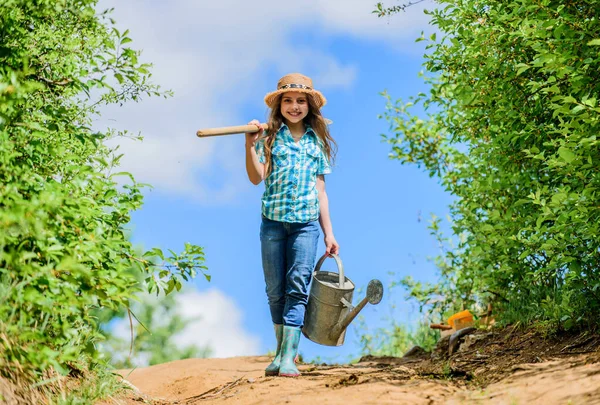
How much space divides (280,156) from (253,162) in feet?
0.82

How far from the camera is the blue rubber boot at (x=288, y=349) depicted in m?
5.07

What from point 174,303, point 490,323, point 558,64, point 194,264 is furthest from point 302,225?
point 174,303

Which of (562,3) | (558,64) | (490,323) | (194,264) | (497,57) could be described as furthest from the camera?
(490,323)

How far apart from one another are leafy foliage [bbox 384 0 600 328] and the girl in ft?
4.99

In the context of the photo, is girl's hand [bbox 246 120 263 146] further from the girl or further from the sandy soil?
the sandy soil

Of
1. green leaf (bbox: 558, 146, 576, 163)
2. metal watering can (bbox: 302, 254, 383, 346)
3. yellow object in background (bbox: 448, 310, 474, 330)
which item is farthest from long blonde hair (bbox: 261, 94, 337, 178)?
yellow object in background (bbox: 448, 310, 474, 330)

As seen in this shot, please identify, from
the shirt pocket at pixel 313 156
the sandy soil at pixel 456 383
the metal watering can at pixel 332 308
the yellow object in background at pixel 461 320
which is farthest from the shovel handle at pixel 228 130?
the yellow object in background at pixel 461 320

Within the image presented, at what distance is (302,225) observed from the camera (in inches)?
200

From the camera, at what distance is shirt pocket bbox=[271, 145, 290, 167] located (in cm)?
518

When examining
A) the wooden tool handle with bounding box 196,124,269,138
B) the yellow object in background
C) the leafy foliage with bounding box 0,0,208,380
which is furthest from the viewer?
the yellow object in background

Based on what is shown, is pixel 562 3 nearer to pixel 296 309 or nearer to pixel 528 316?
pixel 528 316

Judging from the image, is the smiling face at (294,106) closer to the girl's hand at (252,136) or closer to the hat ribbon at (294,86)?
the hat ribbon at (294,86)

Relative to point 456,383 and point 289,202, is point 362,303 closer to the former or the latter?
point 289,202

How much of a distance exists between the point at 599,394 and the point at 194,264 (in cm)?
222
